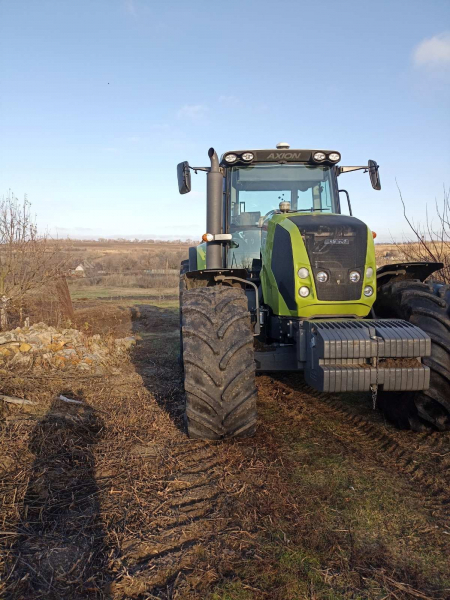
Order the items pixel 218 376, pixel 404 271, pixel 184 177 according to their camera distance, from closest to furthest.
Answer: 1. pixel 218 376
2. pixel 404 271
3. pixel 184 177

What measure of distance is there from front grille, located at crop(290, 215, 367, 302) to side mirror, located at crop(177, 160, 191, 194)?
1.64 metres

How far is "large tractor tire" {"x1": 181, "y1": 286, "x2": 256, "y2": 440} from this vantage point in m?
3.95

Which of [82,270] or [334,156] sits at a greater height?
[334,156]

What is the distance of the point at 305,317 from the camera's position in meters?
4.50

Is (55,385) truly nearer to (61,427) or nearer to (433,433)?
(61,427)

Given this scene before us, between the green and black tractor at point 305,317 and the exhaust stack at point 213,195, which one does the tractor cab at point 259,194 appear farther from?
the exhaust stack at point 213,195

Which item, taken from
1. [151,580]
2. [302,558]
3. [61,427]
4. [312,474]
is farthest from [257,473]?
[61,427]

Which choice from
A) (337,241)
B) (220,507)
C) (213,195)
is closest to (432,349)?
(337,241)

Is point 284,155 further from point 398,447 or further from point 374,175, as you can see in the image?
point 398,447

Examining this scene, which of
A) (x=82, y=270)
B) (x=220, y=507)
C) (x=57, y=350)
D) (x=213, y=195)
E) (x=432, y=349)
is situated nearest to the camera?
(x=220, y=507)

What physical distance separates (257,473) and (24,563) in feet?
5.44

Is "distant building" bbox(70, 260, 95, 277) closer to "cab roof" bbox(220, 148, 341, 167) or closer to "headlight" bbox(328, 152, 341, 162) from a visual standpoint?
"cab roof" bbox(220, 148, 341, 167)

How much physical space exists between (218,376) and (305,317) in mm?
1053

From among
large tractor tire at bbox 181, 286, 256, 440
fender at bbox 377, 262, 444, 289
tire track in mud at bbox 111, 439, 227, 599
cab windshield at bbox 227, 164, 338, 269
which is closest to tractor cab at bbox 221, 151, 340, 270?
cab windshield at bbox 227, 164, 338, 269
